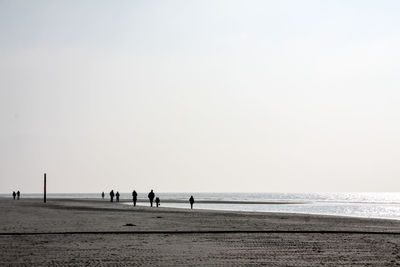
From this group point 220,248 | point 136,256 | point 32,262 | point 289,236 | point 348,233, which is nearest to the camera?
point 32,262

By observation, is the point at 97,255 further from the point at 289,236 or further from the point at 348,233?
the point at 348,233

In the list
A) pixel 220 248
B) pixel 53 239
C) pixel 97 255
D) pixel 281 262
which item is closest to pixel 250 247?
pixel 220 248

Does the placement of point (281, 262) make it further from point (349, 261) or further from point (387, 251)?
point (387, 251)

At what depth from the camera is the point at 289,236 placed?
24.6 m

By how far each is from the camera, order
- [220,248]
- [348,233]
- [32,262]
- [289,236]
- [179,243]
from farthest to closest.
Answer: [348,233]
[289,236]
[179,243]
[220,248]
[32,262]

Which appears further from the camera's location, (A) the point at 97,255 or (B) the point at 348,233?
(B) the point at 348,233

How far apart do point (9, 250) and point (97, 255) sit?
3.11 m

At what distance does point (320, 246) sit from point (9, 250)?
10.3 m

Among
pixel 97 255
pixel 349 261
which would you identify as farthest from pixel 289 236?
pixel 97 255

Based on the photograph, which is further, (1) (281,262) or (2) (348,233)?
(2) (348,233)

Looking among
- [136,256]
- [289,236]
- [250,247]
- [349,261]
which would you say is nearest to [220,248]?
[250,247]

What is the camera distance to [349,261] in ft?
52.7

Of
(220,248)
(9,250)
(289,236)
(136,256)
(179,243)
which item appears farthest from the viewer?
(289,236)

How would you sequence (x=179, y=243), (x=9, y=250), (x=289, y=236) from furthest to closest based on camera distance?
1. (x=289, y=236)
2. (x=179, y=243)
3. (x=9, y=250)
